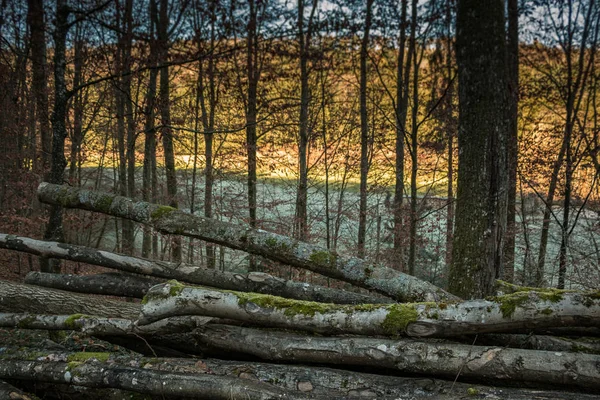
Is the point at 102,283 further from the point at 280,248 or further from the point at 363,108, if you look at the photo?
the point at 363,108

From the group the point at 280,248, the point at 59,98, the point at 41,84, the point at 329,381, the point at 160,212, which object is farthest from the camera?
the point at 41,84

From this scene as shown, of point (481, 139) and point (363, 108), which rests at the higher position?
point (363, 108)

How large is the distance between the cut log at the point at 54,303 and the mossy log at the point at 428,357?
131 cm

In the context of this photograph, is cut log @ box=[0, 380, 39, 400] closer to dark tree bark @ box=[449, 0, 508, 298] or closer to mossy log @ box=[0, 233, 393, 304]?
mossy log @ box=[0, 233, 393, 304]

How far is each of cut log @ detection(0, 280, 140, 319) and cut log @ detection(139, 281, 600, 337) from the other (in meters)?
0.91

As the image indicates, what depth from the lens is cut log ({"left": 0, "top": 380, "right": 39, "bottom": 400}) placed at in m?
3.37

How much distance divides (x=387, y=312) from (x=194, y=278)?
2203mm

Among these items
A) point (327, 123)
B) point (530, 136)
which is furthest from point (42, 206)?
point (530, 136)

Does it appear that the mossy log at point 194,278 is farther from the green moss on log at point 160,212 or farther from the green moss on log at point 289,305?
the green moss on log at point 289,305

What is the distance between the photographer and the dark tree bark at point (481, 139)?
4.81 metres

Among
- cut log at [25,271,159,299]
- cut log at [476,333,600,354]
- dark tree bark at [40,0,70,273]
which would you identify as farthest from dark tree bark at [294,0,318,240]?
Answer: cut log at [476,333,600,354]

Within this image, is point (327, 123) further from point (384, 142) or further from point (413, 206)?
point (413, 206)

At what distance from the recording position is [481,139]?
489 cm

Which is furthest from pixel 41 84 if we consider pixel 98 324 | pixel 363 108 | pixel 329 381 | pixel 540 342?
pixel 540 342
